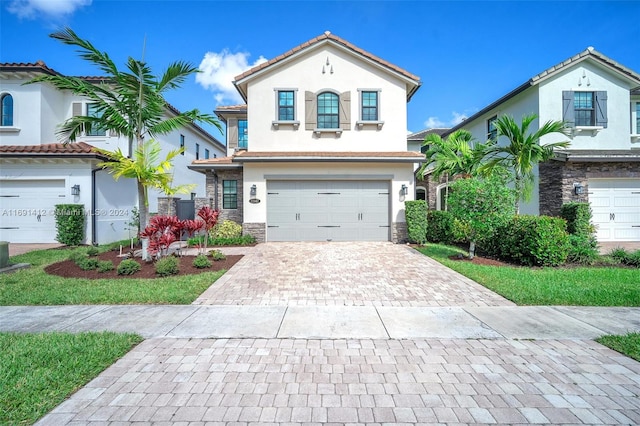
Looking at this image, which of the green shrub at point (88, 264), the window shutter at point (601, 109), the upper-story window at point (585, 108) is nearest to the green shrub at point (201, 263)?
the green shrub at point (88, 264)

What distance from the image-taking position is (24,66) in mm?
13539

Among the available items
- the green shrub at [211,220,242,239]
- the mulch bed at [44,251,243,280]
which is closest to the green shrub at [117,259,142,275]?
the mulch bed at [44,251,243,280]

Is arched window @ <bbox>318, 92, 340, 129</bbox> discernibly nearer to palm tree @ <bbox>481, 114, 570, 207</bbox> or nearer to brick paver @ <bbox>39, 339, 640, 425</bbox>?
palm tree @ <bbox>481, 114, 570, 207</bbox>

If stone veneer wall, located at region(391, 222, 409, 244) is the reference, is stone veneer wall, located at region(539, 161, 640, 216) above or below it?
above

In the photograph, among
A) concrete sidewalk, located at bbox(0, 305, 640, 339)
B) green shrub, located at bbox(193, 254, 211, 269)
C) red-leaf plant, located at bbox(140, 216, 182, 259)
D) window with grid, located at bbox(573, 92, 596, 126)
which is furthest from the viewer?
window with grid, located at bbox(573, 92, 596, 126)

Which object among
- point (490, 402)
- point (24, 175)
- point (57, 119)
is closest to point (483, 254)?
point (490, 402)

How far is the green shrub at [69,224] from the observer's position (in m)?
12.3

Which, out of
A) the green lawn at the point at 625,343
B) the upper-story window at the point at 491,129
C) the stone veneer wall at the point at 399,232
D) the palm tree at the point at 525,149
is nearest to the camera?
the green lawn at the point at 625,343

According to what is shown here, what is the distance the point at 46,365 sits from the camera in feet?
10.9

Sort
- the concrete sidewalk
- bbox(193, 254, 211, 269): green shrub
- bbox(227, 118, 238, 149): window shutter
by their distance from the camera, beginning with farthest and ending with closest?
bbox(227, 118, 238, 149): window shutter < bbox(193, 254, 211, 269): green shrub < the concrete sidewalk

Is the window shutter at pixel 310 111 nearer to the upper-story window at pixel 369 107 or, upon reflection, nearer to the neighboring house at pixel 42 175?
the upper-story window at pixel 369 107

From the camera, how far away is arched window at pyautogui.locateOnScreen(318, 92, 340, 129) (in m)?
13.2

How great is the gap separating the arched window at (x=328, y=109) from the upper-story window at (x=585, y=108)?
34.6 ft

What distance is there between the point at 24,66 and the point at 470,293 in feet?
65.3
